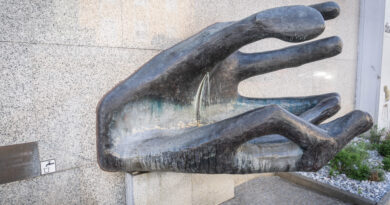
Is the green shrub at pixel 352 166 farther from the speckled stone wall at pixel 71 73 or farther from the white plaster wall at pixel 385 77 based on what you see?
the white plaster wall at pixel 385 77

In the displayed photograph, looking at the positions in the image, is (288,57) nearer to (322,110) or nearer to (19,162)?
(322,110)

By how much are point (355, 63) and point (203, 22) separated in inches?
174

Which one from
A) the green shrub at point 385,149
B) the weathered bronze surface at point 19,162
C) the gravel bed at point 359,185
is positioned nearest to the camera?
the weathered bronze surface at point 19,162

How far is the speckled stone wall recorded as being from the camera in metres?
1.54

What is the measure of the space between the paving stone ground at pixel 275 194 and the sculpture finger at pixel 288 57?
158cm

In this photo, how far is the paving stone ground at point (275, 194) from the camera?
2.65m

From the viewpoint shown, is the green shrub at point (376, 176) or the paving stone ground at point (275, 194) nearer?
the paving stone ground at point (275, 194)

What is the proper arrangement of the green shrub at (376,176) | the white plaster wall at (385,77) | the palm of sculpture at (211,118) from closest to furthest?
the palm of sculpture at (211,118) → the green shrub at (376,176) → the white plaster wall at (385,77)

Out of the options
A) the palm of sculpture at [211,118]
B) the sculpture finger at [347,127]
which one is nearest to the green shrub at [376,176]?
the palm of sculpture at [211,118]

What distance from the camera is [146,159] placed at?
1360 millimetres

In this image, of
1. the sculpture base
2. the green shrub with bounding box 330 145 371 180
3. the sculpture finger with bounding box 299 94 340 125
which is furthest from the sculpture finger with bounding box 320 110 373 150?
the green shrub with bounding box 330 145 371 180

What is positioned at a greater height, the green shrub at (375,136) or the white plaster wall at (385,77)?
the white plaster wall at (385,77)

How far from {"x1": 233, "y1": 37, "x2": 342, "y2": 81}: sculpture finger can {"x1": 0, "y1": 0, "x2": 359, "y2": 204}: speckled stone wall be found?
2.64ft

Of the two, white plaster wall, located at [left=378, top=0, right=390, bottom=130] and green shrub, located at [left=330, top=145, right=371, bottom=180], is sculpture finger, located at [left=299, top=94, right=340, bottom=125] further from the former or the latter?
white plaster wall, located at [left=378, top=0, right=390, bottom=130]
